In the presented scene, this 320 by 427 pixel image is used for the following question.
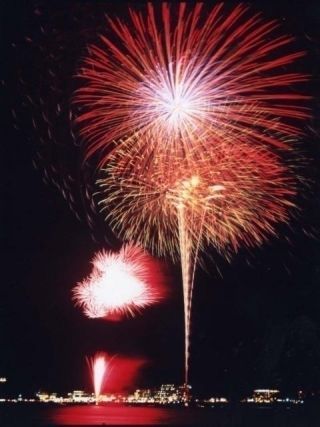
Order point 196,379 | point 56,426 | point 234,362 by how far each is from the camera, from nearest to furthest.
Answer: point 56,426
point 234,362
point 196,379

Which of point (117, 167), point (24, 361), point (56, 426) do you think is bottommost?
point (56, 426)

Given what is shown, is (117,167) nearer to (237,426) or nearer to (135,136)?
(135,136)

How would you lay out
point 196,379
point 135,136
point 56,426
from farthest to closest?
point 196,379
point 56,426
point 135,136

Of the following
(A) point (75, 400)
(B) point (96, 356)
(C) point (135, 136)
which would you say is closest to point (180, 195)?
(C) point (135, 136)

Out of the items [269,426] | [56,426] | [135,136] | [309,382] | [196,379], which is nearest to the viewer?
[135,136]

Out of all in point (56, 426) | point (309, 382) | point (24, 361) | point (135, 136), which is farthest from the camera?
point (309, 382)

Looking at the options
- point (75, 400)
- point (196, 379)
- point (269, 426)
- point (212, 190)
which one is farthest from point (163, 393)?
point (212, 190)

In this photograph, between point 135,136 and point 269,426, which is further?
point 269,426

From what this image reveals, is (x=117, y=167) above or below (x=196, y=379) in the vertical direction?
below

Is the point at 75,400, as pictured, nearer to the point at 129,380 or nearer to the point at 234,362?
the point at 129,380
